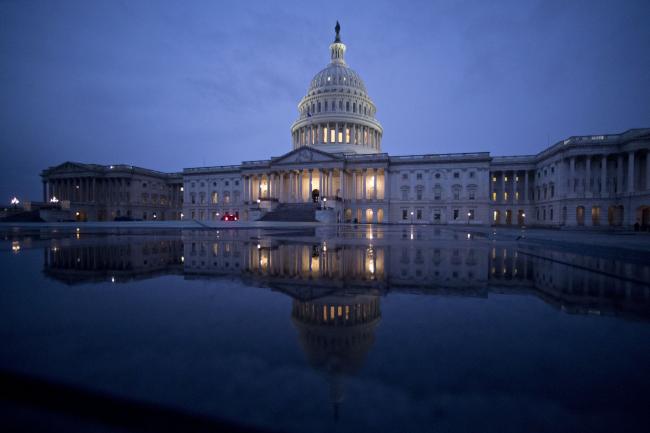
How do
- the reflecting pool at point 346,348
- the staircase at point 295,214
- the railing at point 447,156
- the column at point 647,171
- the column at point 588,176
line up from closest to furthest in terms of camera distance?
the reflecting pool at point 346,348, the column at point 647,171, the column at point 588,176, the staircase at point 295,214, the railing at point 447,156

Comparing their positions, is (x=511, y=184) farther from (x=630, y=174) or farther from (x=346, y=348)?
(x=346, y=348)

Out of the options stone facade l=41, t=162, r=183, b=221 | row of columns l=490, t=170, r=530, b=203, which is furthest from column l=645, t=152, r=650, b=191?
stone facade l=41, t=162, r=183, b=221

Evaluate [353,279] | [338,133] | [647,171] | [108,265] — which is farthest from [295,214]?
[647,171]

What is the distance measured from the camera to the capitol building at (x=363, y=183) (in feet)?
146

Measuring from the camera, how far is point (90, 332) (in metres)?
2.69

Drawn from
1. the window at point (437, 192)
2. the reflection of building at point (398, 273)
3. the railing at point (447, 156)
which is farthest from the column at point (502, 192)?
the reflection of building at point (398, 273)

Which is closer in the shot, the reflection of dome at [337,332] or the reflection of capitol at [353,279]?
the reflection of dome at [337,332]

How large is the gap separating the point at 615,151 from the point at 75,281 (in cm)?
6193

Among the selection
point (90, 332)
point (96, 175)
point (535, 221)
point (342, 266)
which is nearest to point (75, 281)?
point (90, 332)

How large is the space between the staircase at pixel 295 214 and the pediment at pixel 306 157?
11765 millimetres

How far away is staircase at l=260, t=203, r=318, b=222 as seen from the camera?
4578cm

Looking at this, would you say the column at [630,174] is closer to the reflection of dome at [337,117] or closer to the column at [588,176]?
the column at [588,176]

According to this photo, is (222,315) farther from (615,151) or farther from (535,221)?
(535,221)

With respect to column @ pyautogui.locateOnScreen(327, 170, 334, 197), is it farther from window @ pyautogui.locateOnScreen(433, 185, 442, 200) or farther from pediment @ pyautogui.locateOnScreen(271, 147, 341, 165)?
window @ pyautogui.locateOnScreen(433, 185, 442, 200)
